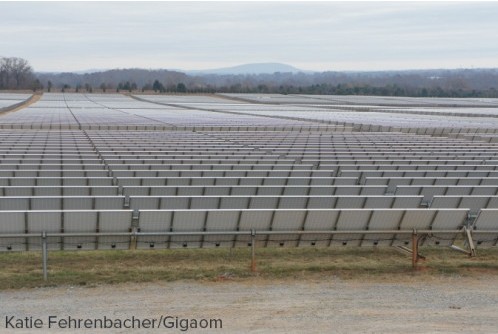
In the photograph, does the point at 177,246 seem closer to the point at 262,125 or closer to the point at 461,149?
the point at 461,149

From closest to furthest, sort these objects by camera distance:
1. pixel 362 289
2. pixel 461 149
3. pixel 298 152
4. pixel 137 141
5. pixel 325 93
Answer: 1. pixel 362 289
2. pixel 298 152
3. pixel 461 149
4. pixel 137 141
5. pixel 325 93

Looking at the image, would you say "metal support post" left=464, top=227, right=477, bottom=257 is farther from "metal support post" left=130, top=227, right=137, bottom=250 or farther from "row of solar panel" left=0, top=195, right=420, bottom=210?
"metal support post" left=130, top=227, right=137, bottom=250

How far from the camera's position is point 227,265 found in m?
12.5

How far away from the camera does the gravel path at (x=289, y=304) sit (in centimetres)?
899

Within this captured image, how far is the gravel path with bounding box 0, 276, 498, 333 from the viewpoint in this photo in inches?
354

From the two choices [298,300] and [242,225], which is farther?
[242,225]

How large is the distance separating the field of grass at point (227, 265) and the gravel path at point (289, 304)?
1.42 feet

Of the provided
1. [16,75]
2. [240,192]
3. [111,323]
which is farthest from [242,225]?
[16,75]

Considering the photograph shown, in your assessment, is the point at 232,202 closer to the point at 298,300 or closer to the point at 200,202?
the point at 200,202

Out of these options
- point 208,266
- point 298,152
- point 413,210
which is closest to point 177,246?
point 208,266

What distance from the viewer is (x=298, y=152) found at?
2659 centimetres

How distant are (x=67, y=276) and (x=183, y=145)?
59.5 ft

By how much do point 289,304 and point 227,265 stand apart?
272 centimetres

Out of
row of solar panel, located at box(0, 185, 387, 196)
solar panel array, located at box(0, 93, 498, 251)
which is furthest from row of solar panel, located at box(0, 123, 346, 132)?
row of solar panel, located at box(0, 185, 387, 196)
